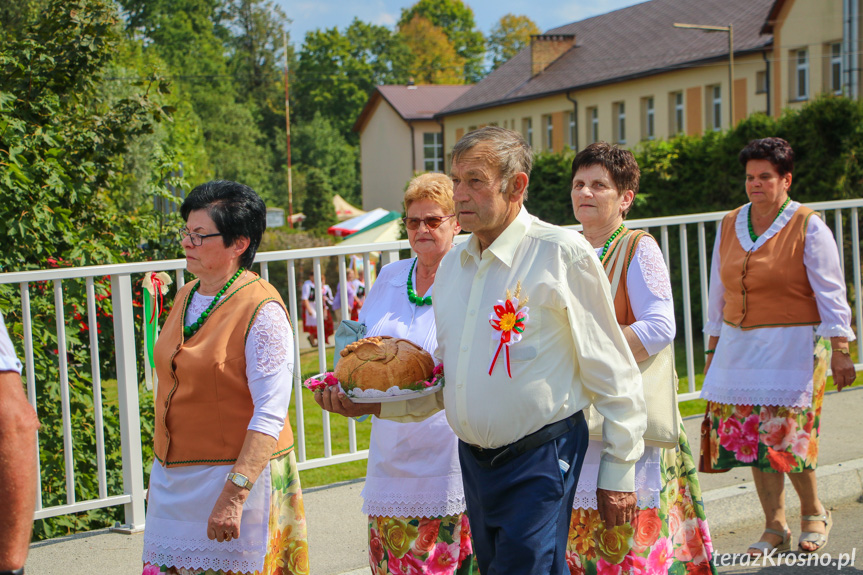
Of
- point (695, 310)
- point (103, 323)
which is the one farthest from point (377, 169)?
point (103, 323)

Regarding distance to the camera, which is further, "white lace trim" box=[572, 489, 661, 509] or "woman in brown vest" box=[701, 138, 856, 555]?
"woman in brown vest" box=[701, 138, 856, 555]

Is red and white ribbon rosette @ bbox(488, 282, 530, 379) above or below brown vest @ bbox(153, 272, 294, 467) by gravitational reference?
above

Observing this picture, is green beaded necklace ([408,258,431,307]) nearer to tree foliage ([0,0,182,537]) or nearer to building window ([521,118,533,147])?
tree foliage ([0,0,182,537])

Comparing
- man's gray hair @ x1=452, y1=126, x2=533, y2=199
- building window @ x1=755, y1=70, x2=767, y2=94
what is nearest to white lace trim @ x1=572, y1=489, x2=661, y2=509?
man's gray hair @ x1=452, y1=126, x2=533, y2=199

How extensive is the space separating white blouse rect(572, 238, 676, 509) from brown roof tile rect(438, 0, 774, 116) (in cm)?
3111

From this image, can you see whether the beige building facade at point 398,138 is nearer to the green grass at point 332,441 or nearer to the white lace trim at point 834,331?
the green grass at point 332,441

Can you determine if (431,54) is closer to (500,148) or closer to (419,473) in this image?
(419,473)

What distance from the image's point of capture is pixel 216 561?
9.98ft

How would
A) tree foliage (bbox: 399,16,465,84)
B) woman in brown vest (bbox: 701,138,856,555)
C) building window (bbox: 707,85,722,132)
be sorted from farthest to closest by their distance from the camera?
tree foliage (bbox: 399,16,465,84), building window (bbox: 707,85,722,132), woman in brown vest (bbox: 701,138,856,555)

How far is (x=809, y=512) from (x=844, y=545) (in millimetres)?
329

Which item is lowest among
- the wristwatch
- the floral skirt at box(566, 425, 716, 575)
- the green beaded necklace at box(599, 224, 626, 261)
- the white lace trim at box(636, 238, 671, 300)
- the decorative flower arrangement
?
the floral skirt at box(566, 425, 716, 575)

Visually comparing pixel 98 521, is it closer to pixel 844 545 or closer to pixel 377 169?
pixel 844 545

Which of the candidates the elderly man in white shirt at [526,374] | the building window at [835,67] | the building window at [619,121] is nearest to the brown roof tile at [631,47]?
the building window at [619,121]

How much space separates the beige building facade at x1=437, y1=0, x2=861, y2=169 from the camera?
95.4 ft
